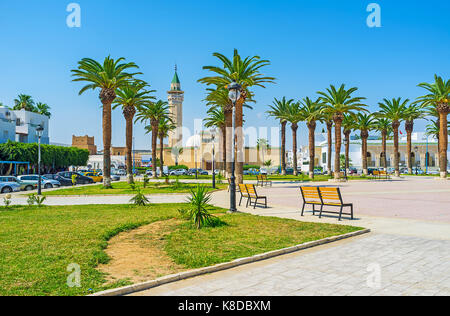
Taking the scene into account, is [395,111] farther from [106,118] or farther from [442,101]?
[106,118]

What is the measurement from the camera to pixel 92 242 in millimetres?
7621

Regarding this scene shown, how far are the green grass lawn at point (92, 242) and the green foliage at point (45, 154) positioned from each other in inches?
1945

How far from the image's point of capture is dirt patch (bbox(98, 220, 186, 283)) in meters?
5.43

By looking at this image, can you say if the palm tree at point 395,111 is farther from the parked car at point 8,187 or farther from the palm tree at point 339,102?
the parked car at point 8,187

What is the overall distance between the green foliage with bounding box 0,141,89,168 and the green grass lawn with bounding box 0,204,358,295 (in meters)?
49.4

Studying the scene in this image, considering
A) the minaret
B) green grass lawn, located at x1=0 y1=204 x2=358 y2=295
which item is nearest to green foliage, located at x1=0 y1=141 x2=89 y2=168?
the minaret

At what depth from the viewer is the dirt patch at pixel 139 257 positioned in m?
5.43

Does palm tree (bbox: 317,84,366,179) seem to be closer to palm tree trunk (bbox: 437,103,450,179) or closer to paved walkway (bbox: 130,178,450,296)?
palm tree trunk (bbox: 437,103,450,179)

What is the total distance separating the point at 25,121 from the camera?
2960 inches

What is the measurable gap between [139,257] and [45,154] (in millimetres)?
61461

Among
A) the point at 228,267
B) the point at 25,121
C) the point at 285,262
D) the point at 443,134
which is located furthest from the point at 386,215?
the point at 25,121

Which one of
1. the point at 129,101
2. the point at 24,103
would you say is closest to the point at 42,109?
the point at 24,103

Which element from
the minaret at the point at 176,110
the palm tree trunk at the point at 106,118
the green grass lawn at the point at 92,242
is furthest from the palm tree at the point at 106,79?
the minaret at the point at 176,110
